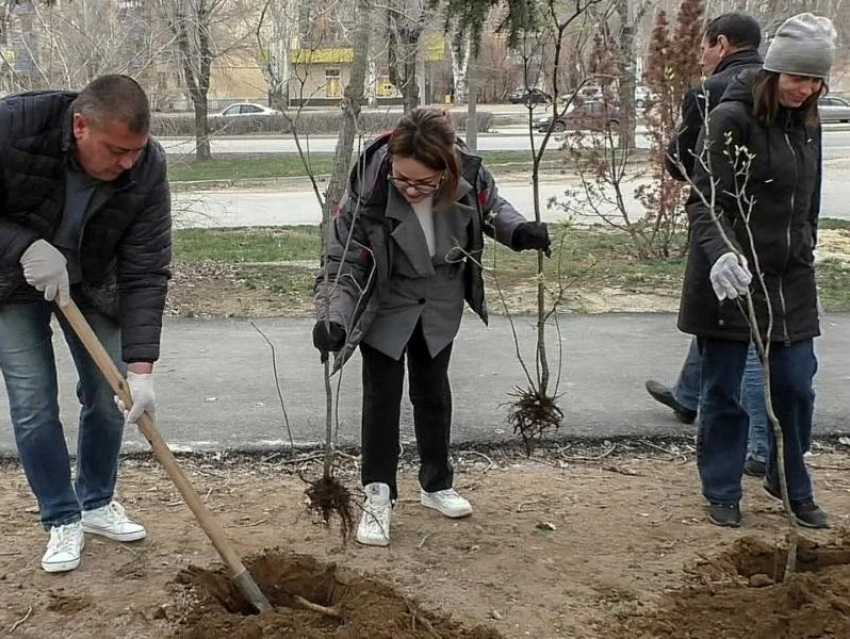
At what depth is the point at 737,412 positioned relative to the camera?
12.2ft

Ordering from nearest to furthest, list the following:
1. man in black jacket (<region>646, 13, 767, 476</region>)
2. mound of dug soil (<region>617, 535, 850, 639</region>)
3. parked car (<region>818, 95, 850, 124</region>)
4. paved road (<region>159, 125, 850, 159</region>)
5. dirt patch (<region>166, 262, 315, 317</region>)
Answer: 1. mound of dug soil (<region>617, 535, 850, 639</region>)
2. man in black jacket (<region>646, 13, 767, 476</region>)
3. dirt patch (<region>166, 262, 315, 317</region>)
4. paved road (<region>159, 125, 850, 159</region>)
5. parked car (<region>818, 95, 850, 124</region>)

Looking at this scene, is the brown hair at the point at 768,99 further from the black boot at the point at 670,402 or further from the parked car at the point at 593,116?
the parked car at the point at 593,116

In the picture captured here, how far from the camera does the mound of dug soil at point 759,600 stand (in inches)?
111

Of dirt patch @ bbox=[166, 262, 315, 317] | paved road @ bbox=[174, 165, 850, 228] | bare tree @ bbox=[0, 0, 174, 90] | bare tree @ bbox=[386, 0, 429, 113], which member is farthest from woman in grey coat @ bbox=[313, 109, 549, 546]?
paved road @ bbox=[174, 165, 850, 228]

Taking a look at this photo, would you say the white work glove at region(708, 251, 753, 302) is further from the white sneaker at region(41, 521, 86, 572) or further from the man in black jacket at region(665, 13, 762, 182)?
the white sneaker at region(41, 521, 86, 572)

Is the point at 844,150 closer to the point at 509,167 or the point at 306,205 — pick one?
the point at 509,167

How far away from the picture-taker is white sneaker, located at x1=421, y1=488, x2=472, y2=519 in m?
3.88

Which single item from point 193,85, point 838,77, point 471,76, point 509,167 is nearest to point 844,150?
point 509,167

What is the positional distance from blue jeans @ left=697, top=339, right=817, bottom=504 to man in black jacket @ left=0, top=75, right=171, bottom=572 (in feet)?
6.40

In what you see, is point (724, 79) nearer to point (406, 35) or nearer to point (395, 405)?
point (395, 405)

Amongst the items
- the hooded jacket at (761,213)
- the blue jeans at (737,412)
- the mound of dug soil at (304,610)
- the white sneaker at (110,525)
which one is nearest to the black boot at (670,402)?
the blue jeans at (737,412)

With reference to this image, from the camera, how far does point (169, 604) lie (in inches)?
124

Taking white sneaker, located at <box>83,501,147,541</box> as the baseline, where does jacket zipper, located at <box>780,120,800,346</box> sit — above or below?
above

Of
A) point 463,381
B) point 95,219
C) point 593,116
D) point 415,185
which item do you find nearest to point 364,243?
point 415,185
